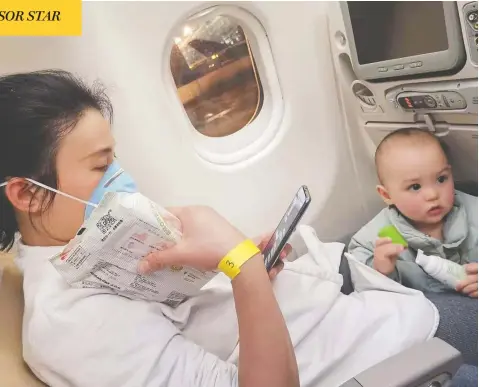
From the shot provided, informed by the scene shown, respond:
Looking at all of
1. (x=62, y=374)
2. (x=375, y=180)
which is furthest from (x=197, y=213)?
(x=375, y=180)

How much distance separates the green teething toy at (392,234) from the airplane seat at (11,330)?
110 cm

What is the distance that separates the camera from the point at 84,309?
1.01 metres

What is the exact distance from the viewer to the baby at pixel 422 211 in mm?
1582

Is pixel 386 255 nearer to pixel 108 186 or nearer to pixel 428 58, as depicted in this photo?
pixel 428 58

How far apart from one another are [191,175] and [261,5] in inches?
23.6

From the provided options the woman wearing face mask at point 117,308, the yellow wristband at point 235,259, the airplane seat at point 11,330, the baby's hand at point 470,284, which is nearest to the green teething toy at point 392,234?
the baby's hand at point 470,284

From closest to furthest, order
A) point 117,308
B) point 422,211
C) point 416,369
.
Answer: point 416,369, point 117,308, point 422,211

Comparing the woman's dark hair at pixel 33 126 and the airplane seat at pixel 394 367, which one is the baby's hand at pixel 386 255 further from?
the woman's dark hair at pixel 33 126

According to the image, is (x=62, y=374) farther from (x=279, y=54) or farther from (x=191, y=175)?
(x=279, y=54)

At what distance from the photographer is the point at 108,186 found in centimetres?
109

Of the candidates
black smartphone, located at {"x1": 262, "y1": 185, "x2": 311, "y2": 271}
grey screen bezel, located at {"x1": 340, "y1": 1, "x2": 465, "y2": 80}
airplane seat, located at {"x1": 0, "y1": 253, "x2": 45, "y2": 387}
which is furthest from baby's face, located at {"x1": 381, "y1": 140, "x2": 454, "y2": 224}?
airplane seat, located at {"x1": 0, "y1": 253, "x2": 45, "y2": 387}

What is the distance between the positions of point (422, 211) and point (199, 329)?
83cm

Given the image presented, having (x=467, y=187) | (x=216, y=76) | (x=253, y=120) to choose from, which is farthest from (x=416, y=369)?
(x=216, y=76)

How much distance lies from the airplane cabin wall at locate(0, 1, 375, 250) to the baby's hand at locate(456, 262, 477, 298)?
55 cm
